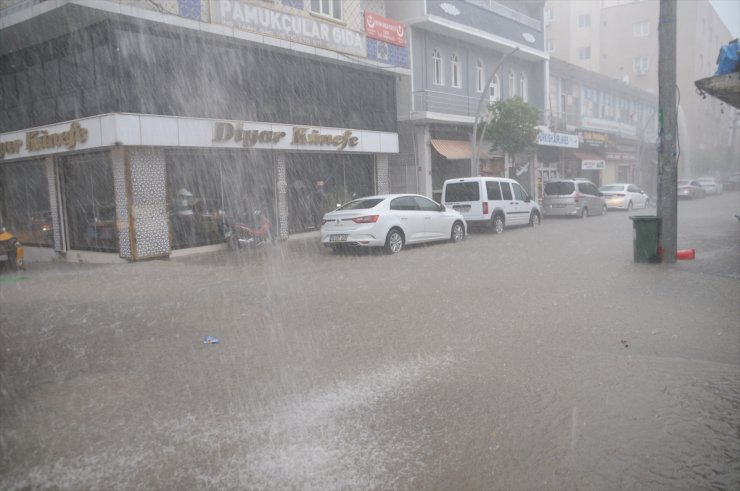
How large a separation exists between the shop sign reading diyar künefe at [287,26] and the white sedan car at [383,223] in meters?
5.79

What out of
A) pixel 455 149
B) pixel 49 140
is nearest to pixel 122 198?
pixel 49 140

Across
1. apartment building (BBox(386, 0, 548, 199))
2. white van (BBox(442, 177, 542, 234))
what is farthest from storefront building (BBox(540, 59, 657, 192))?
white van (BBox(442, 177, 542, 234))

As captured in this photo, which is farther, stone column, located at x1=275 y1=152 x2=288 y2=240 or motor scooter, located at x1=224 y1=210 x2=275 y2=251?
stone column, located at x1=275 y1=152 x2=288 y2=240

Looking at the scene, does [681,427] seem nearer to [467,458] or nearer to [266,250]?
[467,458]

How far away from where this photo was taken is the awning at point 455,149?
24.1 m

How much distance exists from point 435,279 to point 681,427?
648 centimetres

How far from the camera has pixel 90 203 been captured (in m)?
15.2

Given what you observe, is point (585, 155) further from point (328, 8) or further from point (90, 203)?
point (90, 203)

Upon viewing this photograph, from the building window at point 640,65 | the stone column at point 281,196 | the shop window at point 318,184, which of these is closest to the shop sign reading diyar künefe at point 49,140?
Result: the stone column at point 281,196

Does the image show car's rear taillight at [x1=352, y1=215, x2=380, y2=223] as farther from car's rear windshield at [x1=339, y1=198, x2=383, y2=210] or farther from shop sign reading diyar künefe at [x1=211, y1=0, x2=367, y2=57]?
shop sign reading diyar künefe at [x1=211, y1=0, x2=367, y2=57]

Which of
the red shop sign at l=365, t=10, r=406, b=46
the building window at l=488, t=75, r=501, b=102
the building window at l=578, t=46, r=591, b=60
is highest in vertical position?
the building window at l=578, t=46, r=591, b=60

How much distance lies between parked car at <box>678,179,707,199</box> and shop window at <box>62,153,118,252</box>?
117ft

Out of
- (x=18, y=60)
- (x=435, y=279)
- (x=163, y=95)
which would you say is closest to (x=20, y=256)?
(x=163, y=95)

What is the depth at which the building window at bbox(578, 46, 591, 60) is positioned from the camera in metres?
56.2
